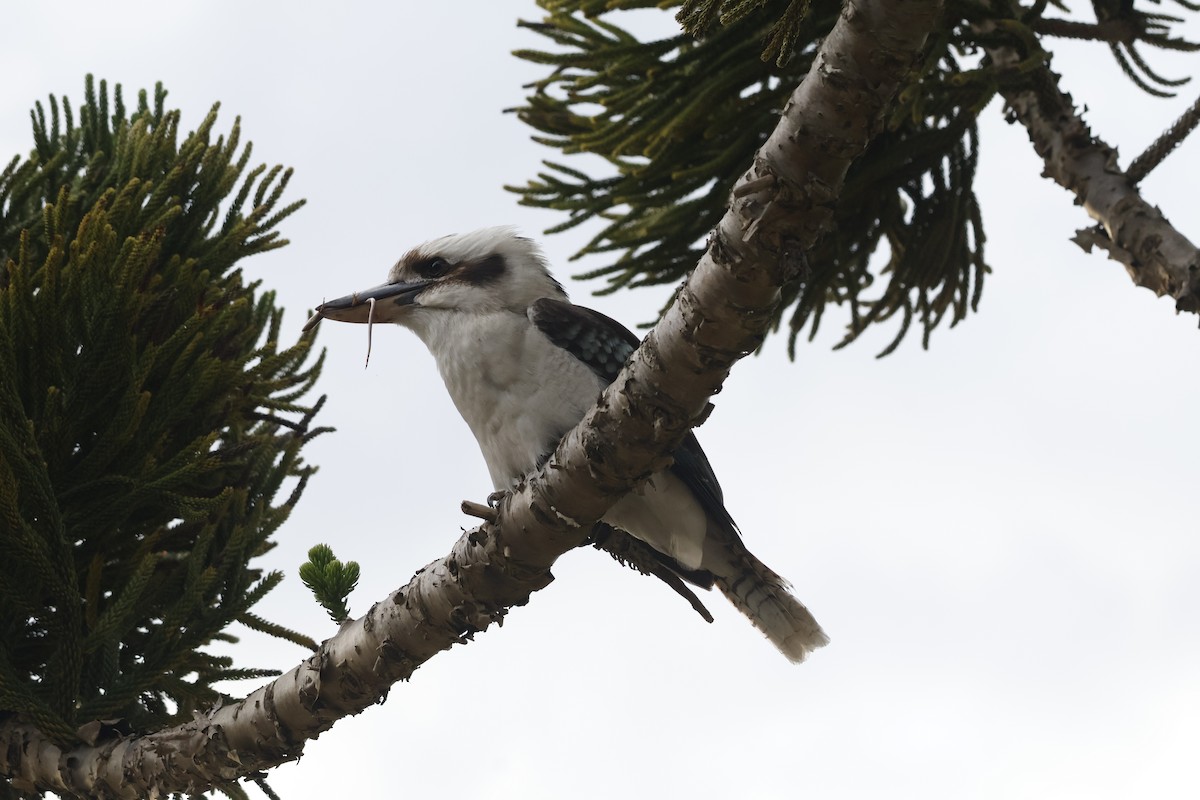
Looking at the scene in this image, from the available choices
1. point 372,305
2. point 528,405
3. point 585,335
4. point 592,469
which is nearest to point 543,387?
point 528,405

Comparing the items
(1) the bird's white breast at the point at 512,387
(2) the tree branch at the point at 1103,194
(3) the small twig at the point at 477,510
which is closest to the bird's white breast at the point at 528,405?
(1) the bird's white breast at the point at 512,387

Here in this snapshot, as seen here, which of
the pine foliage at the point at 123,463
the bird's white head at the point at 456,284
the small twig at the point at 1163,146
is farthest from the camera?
the small twig at the point at 1163,146

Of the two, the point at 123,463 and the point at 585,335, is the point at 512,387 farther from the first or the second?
the point at 123,463

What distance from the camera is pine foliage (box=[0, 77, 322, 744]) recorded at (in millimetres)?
3611

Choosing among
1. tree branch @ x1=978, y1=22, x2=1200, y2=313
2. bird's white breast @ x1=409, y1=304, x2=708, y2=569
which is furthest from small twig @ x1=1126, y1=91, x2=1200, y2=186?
bird's white breast @ x1=409, y1=304, x2=708, y2=569

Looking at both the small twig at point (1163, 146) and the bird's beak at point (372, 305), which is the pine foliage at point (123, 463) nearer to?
the bird's beak at point (372, 305)

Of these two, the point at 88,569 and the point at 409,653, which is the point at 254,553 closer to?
the point at 88,569

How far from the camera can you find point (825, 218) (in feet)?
7.72

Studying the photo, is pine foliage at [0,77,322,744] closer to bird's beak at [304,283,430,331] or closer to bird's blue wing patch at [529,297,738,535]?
bird's beak at [304,283,430,331]

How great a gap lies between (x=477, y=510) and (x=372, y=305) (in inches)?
61.8

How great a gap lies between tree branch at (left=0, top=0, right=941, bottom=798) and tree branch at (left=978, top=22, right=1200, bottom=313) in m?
2.58

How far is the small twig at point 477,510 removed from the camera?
3.11 m

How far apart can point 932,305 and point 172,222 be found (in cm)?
356

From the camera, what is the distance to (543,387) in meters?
3.96
